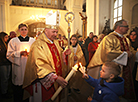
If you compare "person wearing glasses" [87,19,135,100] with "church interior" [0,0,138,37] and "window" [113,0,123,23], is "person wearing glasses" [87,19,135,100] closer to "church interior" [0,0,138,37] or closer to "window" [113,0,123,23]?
"church interior" [0,0,138,37]

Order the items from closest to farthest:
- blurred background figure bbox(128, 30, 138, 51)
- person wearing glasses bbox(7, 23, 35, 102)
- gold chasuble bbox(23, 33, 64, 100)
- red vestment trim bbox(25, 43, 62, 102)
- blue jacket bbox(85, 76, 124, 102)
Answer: blue jacket bbox(85, 76, 124, 102)
gold chasuble bbox(23, 33, 64, 100)
red vestment trim bbox(25, 43, 62, 102)
blurred background figure bbox(128, 30, 138, 51)
person wearing glasses bbox(7, 23, 35, 102)

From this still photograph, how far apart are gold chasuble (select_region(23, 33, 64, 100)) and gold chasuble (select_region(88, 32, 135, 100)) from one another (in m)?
1.13

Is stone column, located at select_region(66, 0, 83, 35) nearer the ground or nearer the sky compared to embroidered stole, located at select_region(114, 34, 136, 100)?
nearer the sky

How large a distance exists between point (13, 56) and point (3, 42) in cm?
108

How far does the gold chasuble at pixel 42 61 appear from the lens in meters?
1.81

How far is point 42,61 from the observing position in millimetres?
1880

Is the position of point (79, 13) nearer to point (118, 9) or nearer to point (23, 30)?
point (118, 9)

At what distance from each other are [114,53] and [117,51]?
0.08 m

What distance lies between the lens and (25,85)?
200cm

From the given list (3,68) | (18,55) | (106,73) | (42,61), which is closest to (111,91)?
(106,73)

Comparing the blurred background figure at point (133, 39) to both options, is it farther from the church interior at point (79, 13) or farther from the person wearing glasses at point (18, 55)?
the person wearing glasses at point (18, 55)

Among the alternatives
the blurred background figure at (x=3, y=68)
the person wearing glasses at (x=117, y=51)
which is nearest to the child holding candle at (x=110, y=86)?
the person wearing glasses at (x=117, y=51)

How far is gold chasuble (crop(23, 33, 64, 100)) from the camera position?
181cm

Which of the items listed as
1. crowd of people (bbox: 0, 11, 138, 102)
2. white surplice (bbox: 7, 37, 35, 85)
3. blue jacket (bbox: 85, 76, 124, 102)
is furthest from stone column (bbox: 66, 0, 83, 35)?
blue jacket (bbox: 85, 76, 124, 102)
